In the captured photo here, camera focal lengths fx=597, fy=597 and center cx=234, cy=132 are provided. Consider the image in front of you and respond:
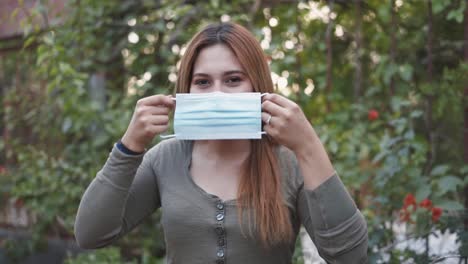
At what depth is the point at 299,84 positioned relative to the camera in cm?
374

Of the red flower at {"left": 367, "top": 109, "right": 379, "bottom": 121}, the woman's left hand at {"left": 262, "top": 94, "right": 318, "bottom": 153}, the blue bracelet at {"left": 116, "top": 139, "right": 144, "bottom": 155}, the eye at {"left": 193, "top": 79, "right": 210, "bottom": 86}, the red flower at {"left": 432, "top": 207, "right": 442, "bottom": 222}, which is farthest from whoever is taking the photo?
the red flower at {"left": 367, "top": 109, "right": 379, "bottom": 121}

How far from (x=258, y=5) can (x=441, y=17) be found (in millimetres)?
1107

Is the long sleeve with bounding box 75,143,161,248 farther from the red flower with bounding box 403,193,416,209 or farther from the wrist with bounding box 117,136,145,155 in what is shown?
the red flower with bounding box 403,193,416,209

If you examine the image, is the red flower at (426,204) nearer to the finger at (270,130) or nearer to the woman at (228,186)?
the woman at (228,186)

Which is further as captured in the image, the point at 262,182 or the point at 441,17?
the point at 441,17

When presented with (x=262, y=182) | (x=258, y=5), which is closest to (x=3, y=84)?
(x=258, y=5)

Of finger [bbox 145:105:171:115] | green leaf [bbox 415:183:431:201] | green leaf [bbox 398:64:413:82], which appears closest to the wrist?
finger [bbox 145:105:171:115]

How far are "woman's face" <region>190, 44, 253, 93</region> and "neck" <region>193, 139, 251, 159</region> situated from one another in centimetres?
17

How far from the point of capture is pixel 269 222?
1.70m

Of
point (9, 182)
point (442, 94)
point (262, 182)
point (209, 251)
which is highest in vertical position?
point (442, 94)

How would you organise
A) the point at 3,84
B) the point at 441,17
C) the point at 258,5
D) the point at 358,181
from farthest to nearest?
the point at 3,84 → the point at 258,5 → the point at 441,17 → the point at 358,181

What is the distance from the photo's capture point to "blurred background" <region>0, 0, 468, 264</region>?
315 cm

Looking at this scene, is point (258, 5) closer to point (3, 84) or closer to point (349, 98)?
point (349, 98)

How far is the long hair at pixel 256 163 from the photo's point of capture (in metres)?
1.71
